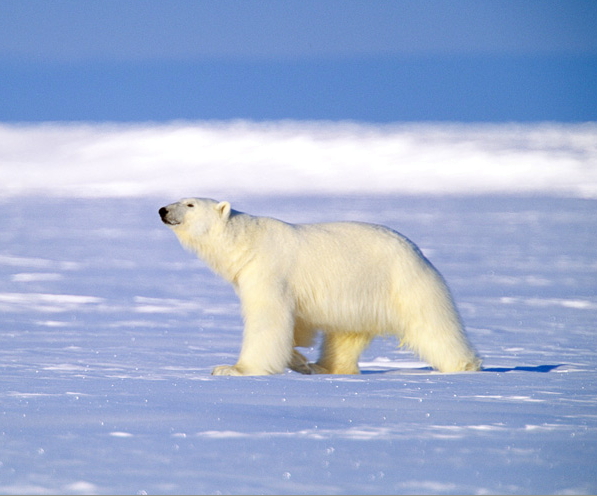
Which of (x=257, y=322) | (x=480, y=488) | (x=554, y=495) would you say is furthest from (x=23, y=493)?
(x=257, y=322)

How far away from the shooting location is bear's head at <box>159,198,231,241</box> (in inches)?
241

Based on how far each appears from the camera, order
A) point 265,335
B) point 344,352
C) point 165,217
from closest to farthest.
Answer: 1. point 265,335
2. point 165,217
3. point 344,352

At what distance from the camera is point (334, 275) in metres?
6.09

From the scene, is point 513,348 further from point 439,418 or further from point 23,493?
point 23,493

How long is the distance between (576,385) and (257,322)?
2.06 m

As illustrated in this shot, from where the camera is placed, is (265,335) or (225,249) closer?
(265,335)

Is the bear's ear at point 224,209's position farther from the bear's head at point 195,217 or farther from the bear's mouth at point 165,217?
the bear's mouth at point 165,217

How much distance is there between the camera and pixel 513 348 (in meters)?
7.66

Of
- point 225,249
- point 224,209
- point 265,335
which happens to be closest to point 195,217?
point 224,209

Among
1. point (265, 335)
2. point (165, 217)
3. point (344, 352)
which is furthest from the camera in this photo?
point (344, 352)

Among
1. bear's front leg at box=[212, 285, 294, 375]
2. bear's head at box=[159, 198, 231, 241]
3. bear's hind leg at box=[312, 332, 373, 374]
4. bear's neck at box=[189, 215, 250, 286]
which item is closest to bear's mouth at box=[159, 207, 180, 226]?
bear's head at box=[159, 198, 231, 241]

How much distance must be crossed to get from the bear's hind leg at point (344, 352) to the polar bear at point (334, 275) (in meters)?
0.22

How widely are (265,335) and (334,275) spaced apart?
0.71 m

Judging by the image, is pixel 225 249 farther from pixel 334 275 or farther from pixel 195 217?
pixel 334 275
